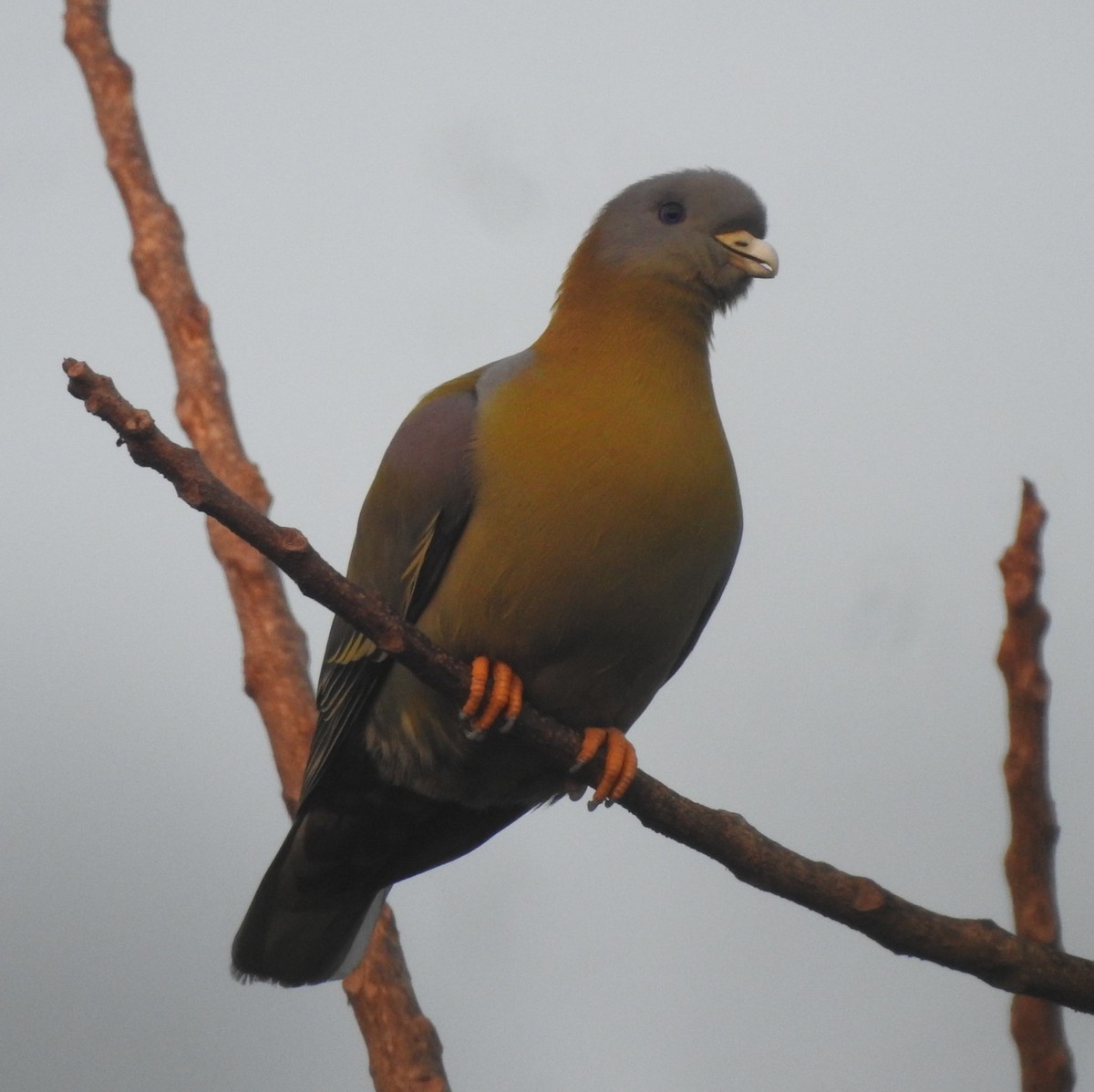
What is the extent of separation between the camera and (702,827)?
286 cm

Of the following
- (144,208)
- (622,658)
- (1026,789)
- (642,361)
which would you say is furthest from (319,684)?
(144,208)

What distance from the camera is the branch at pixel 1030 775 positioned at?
2256 millimetres

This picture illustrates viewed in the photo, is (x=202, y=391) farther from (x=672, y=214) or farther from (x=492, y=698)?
(x=492, y=698)

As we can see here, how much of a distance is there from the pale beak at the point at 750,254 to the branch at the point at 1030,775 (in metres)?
1.40

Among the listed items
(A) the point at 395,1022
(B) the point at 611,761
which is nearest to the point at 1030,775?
(B) the point at 611,761

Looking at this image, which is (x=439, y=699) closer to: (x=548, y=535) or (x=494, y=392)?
(x=548, y=535)

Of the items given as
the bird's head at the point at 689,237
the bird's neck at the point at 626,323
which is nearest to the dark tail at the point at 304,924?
the bird's neck at the point at 626,323

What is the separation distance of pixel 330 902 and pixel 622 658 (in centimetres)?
113

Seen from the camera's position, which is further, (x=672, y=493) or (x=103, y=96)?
(x=103, y=96)

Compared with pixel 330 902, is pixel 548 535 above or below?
above

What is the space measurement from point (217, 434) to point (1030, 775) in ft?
9.32

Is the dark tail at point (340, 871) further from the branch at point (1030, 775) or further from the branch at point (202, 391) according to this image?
the branch at point (1030, 775)

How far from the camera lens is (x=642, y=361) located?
3.35m

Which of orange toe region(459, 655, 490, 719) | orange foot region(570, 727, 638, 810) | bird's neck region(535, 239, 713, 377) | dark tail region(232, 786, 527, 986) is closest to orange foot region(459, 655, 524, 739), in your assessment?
orange toe region(459, 655, 490, 719)
